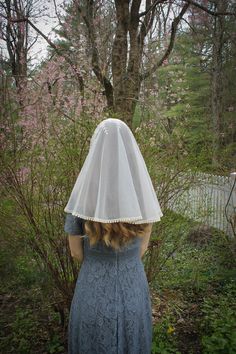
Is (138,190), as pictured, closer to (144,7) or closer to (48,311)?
(48,311)

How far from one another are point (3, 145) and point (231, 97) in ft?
45.5

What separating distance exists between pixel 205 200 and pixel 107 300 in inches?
125

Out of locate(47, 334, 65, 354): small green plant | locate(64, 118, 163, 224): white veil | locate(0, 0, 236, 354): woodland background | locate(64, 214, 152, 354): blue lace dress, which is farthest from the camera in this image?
locate(47, 334, 65, 354): small green plant

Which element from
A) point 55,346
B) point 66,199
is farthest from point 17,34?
point 55,346

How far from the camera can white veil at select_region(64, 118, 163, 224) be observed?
1.49m

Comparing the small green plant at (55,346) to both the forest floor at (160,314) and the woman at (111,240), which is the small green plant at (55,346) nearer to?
the forest floor at (160,314)

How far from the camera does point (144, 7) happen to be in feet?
20.0

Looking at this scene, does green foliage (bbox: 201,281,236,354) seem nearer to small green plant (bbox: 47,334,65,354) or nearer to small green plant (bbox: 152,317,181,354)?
small green plant (bbox: 152,317,181,354)

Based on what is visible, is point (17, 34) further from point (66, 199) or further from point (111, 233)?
point (111, 233)

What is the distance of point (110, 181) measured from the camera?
4.91ft

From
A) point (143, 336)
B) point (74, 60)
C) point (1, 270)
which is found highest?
point (74, 60)

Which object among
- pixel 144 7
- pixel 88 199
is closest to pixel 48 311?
pixel 88 199

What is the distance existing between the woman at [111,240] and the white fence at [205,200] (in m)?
1.72

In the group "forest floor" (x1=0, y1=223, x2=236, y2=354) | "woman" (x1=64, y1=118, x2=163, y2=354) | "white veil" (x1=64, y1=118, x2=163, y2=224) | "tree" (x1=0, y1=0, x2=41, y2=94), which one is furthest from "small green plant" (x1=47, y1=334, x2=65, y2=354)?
"tree" (x1=0, y1=0, x2=41, y2=94)
